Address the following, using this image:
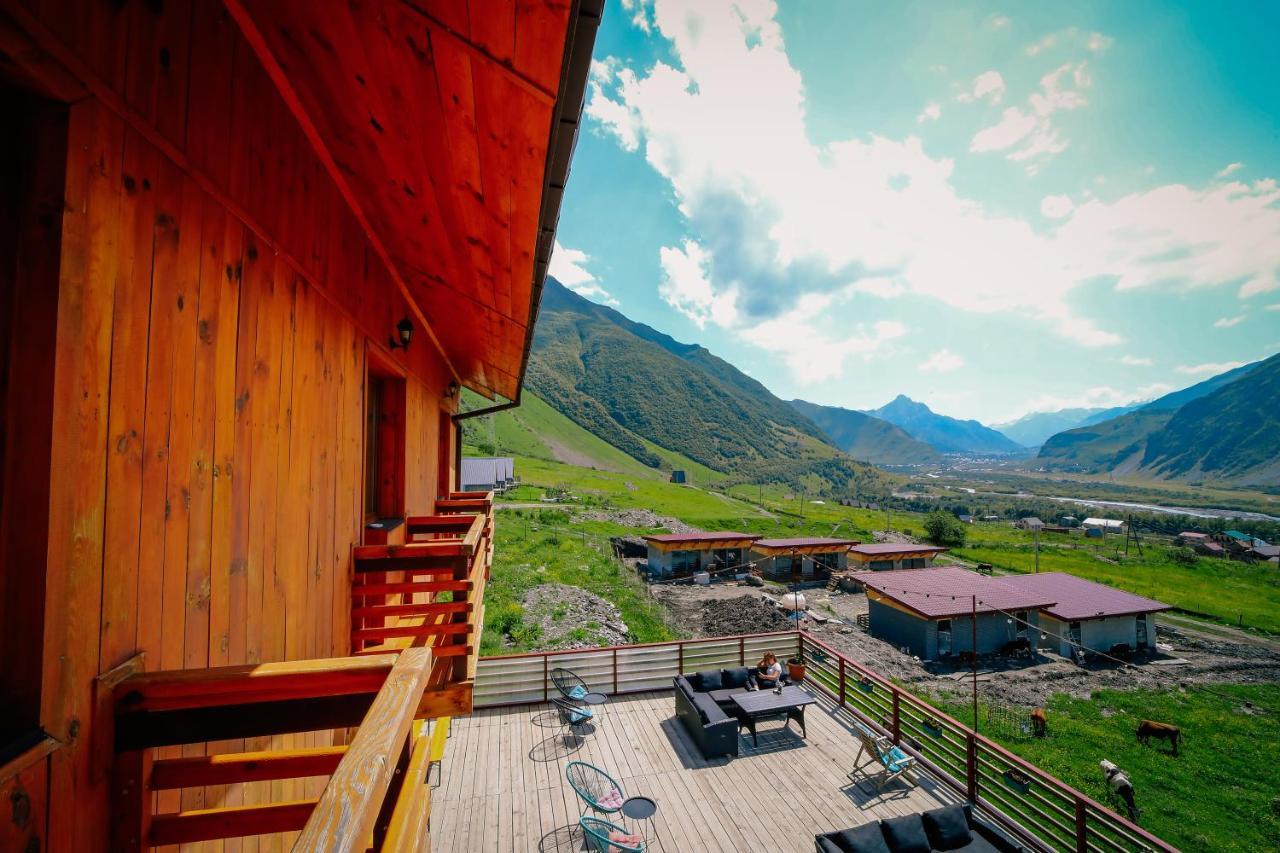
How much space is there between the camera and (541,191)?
2615 mm

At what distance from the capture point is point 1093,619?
25375 mm

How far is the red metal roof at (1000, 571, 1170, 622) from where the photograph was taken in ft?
82.9

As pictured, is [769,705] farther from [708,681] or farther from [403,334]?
[403,334]

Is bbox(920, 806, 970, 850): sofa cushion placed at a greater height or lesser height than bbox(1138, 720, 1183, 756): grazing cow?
greater

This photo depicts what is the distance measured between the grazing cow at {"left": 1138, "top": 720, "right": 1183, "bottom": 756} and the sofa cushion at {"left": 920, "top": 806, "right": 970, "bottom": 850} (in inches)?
734

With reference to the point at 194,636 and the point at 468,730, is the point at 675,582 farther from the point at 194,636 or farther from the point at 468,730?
the point at 194,636

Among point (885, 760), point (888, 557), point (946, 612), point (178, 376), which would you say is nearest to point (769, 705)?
point (885, 760)

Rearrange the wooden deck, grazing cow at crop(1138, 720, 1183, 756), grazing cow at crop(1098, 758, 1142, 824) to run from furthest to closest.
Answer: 1. grazing cow at crop(1138, 720, 1183, 756)
2. grazing cow at crop(1098, 758, 1142, 824)
3. the wooden deck

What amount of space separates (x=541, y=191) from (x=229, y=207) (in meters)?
1.31

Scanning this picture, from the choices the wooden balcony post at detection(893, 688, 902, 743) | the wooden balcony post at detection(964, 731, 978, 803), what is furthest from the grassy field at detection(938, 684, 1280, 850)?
the wooden balcony post at detection(964, 731, 978, 803)

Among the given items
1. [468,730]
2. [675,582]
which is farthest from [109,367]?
[675,582]

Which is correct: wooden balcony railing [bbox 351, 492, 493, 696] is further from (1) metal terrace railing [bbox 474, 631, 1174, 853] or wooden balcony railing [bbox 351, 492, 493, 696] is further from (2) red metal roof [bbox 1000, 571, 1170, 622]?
(2) red metal roof [bbox 1000, 571, 1170, 622]

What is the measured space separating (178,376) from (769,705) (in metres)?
9.42

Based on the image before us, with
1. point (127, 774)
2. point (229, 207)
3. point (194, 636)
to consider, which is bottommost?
point (127, 774)
